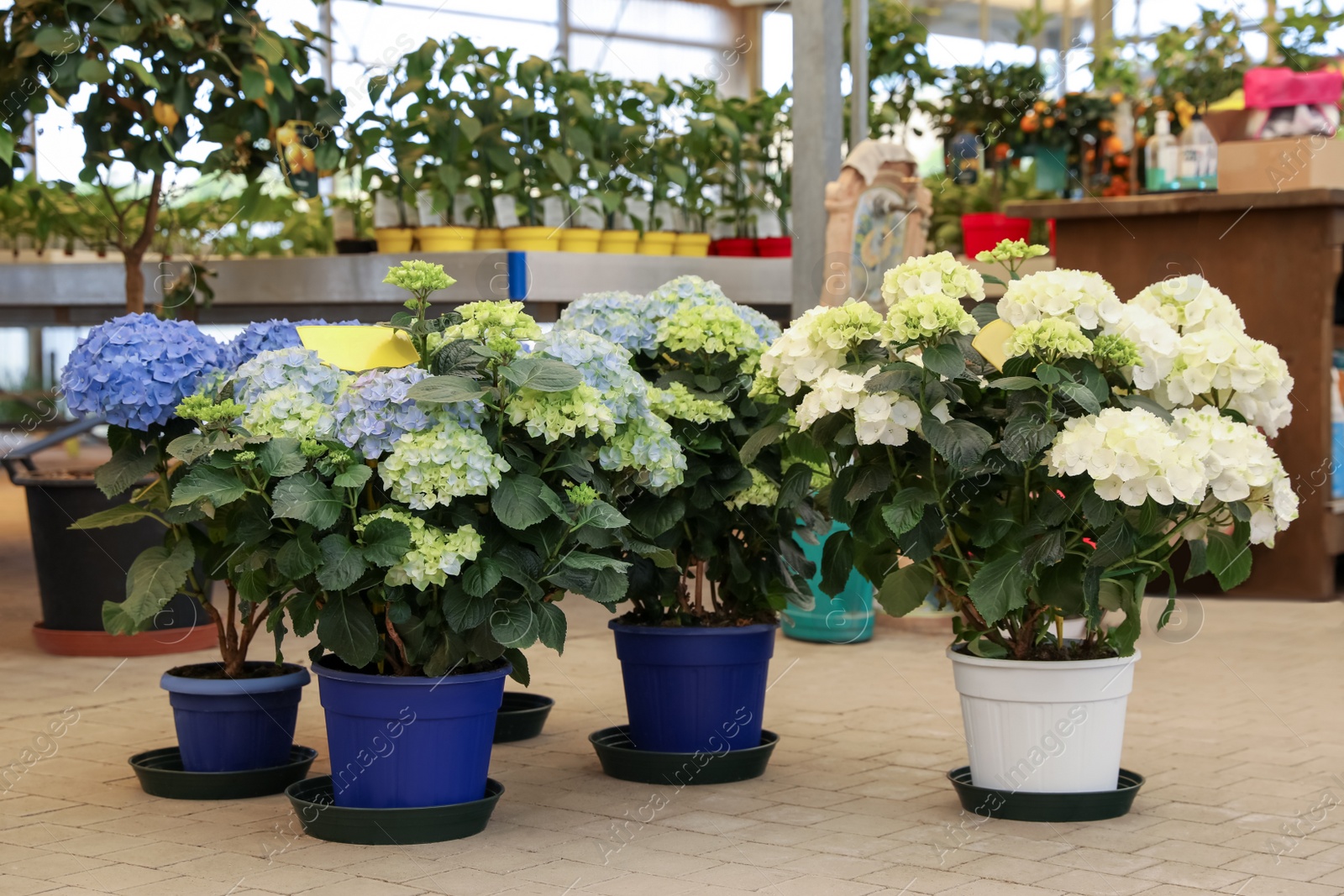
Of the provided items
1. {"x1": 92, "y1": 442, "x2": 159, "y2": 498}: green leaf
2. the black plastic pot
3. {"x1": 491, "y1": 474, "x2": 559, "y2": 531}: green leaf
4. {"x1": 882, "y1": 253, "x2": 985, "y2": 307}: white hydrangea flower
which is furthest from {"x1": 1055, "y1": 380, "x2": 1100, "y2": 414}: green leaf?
the black plastic pot

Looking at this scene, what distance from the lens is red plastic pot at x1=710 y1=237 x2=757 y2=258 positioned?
6227 mm

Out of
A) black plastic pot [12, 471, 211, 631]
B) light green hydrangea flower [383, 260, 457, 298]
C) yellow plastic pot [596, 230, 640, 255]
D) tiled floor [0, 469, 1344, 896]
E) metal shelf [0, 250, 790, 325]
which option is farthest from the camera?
yellow plastic pot [596, 230, 640, 255]

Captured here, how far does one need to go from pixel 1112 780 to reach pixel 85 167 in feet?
11.0

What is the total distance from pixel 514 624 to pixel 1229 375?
1.34 meters

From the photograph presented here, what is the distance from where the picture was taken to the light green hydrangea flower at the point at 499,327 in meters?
2.68

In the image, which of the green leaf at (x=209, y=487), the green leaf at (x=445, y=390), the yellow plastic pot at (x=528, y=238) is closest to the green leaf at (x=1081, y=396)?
the green leaf at (x=445, y=390)

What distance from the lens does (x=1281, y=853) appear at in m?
2.72

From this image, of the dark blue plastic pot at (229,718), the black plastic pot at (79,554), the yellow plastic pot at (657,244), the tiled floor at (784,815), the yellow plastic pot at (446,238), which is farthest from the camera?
the yellow plastic pot at (657,244)

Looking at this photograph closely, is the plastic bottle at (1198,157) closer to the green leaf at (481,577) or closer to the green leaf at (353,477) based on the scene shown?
the green leaf at (481,577)

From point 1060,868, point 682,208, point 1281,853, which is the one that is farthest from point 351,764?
point 682,208

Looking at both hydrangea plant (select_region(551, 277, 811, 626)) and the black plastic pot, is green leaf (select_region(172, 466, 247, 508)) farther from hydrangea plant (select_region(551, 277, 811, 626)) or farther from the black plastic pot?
the black plastic pot

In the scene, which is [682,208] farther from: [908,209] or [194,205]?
[194,205]

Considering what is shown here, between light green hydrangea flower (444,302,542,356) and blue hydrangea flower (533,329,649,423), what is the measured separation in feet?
0.16

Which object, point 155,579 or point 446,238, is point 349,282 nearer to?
point 446,238
